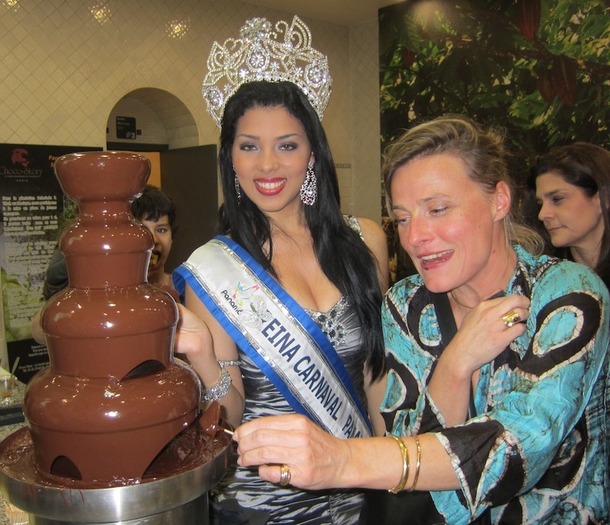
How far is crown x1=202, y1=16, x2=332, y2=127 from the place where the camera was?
185 cm

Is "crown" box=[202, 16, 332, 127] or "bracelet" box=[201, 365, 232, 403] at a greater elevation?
"crown" box=[202, 16, 332, 127]

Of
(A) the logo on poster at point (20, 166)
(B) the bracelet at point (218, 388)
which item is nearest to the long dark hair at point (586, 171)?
(B) the bracelet at point (218, 388)

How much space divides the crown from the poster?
2.78 meters

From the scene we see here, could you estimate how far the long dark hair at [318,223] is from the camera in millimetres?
1791

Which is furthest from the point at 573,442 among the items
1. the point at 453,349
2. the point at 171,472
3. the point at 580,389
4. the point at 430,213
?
the point at 171,472

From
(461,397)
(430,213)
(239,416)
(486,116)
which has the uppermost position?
(486,116)

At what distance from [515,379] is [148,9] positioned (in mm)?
4683

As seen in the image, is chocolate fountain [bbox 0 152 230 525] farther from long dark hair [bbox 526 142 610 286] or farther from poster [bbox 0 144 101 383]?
poster [bbox 0 144 101 383]

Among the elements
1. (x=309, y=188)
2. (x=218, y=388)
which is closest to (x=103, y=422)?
(x=218, y=388)

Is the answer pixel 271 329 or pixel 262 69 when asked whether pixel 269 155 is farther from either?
pixel 271 329

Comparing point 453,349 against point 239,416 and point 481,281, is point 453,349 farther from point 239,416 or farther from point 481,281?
point 239,416

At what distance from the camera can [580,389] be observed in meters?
1.11

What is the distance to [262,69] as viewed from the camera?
186 centimetres

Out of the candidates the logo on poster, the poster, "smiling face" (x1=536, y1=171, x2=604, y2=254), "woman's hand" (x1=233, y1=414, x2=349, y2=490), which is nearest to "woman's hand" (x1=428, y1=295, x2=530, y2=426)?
"woman's hand" (x1=233, y1=414, x2=349, y2=490)
